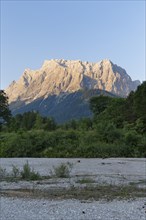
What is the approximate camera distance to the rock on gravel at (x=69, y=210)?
8.59 m

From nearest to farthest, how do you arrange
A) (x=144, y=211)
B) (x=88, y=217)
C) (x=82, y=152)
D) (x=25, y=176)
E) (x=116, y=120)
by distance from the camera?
1. (x=88, y=217)
2. (x=144, y=211)
3. (x=25, y=176)
4. (x=82, y=152)
5. (x=116, y=120)

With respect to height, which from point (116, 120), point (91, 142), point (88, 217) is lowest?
point (88, 217)

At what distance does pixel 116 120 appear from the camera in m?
54.2

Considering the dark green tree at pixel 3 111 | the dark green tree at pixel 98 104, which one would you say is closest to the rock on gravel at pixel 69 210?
the dark green tree at pixel 3 111

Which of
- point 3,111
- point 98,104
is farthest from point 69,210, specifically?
point 98,104

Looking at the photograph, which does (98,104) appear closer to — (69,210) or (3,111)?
(3,111)

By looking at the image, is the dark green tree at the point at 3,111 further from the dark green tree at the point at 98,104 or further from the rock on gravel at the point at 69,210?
the rock on gravel at the point at 69,210

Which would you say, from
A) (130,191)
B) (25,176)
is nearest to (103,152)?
(25,176)

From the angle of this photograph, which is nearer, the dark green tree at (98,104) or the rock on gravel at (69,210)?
the rock on gravel at (69,210)

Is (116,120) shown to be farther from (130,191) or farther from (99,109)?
(130,191)

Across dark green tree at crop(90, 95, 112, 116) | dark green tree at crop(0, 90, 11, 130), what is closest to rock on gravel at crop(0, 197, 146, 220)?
dark green tree at crop(0, 90, 11, 130)

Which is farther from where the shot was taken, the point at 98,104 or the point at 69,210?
the point at 98,104

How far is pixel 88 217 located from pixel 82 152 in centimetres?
2426

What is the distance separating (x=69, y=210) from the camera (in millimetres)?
9359
